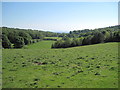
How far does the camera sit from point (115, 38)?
6712cm

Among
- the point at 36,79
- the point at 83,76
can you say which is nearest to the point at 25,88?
the point at 36,79

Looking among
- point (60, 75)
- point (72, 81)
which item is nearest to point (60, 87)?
point (72, 81)

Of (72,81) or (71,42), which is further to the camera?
(71,42)

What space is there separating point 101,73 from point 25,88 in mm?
8688

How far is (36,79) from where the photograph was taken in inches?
484

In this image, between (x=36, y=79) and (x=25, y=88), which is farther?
(x=36, y=79)

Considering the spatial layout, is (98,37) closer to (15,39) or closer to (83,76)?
(15,39)

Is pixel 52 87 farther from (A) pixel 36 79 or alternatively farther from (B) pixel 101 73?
(B) pixel 101 73

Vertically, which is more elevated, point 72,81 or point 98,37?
point 98,37

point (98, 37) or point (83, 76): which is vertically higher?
point (98, 37)

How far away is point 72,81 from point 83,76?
187 centimetres

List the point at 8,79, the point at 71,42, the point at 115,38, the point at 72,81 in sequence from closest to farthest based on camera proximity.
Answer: the point at 72,81 < the point at 8,79 < the point at 115,38 < the point at 71,42

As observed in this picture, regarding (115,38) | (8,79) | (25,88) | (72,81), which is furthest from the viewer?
(115,38)

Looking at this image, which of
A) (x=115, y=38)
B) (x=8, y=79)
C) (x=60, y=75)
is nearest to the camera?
(x=8, y=79)
